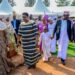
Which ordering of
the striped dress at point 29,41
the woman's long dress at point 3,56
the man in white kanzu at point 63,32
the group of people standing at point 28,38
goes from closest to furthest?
1. the woman's long dress at point 3,56
2. the group of people standing at point 28,38
3. the striped dress at point 29,41
4. the man in white kanzu at point 63,32

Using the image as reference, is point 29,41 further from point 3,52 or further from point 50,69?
point 50,69

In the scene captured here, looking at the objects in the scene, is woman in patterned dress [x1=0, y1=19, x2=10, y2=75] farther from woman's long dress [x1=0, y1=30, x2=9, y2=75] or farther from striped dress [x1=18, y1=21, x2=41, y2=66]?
striped dress [x1=18, y1=21, x2=41, y2=66]

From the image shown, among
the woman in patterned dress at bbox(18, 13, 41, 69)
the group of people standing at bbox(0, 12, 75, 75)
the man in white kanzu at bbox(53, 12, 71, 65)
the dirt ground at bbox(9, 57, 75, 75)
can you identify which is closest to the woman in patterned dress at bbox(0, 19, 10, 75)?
the group of people standing at bbox(0, 12, 75, 75)

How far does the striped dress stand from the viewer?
861 centimetres

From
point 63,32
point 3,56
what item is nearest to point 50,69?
point 63,32

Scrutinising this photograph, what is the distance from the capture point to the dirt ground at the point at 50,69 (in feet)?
27.8

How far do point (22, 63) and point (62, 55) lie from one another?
4.56 ft

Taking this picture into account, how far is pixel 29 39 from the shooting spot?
8.70 meters

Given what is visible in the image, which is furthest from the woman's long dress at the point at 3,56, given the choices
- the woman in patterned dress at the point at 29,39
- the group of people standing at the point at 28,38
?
the woman in patterned dress at the point at 29,39

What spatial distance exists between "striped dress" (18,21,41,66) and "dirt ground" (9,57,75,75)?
326 millimetres

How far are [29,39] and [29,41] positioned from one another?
0.07m

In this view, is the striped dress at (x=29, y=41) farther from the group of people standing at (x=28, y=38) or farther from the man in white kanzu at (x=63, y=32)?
the man in white kanzu at (x=63, y=32)

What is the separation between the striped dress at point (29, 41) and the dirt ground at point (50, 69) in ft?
1.07

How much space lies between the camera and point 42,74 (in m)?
8.34
